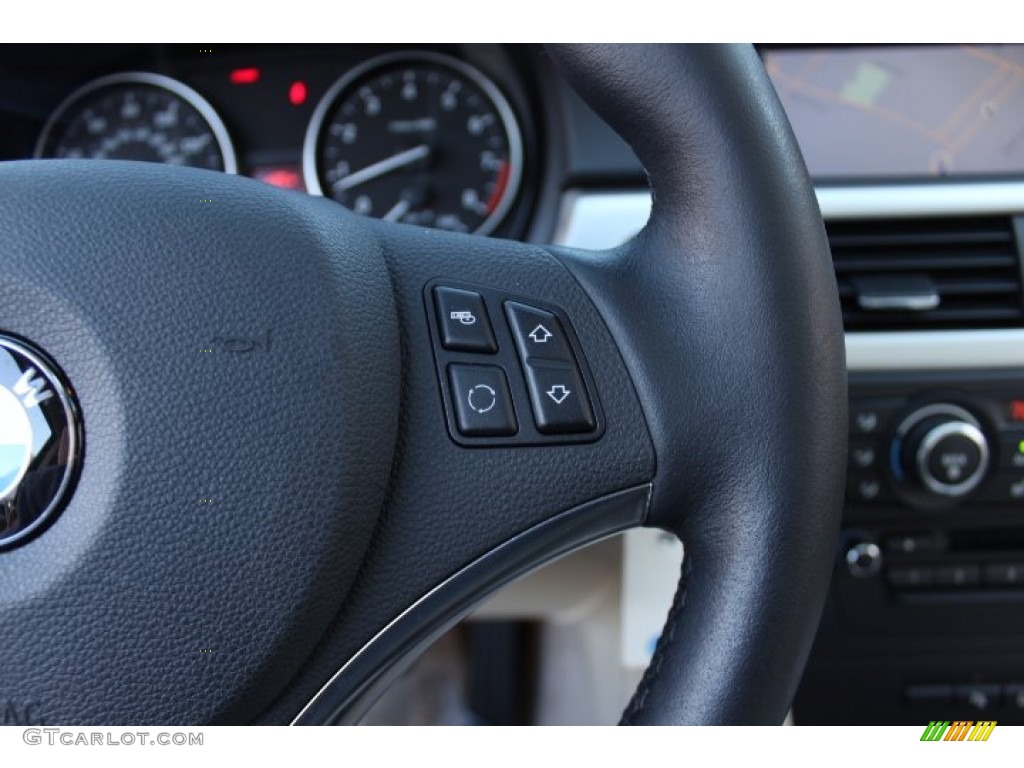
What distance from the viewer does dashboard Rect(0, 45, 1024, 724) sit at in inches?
41.6

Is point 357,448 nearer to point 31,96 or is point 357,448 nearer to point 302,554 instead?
point 302,554

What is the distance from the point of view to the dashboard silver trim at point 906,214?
1.05 meters

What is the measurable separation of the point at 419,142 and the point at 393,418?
2.26 ft

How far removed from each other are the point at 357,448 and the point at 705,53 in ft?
1.03

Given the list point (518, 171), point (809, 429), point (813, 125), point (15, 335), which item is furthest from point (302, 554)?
point (813, 125)

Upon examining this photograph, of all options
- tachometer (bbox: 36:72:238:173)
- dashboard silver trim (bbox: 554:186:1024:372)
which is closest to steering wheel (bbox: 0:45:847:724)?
dashboard silver trim (bbox: 554:186:1024:372)

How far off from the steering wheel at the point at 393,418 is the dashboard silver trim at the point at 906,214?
1.40ft

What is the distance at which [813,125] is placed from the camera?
1.15 metres

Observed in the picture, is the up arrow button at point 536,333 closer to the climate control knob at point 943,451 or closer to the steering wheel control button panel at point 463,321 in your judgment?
the steering wheel control button panel at point 463,321

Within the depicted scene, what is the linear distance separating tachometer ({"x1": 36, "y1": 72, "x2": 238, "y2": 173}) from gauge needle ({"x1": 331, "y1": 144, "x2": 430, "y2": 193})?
140 mm
